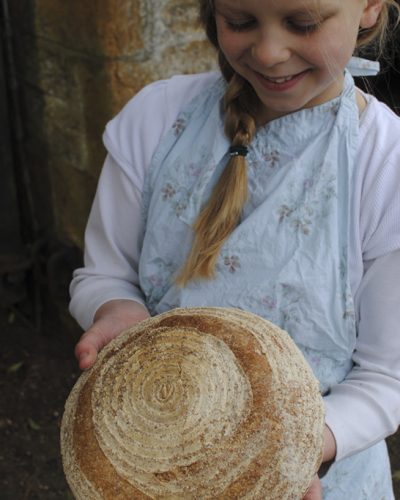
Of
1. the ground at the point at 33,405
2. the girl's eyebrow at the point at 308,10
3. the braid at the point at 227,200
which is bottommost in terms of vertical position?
the ground at the point at 33,405

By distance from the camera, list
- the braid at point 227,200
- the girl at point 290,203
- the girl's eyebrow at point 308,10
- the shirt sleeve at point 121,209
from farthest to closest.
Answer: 1. the shirt sleeve at point 121,209
2. the braid at point 227,200
3. the girl at point 290,203
4. the girl's eyebrow at point 308,10

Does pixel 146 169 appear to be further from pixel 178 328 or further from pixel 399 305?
pixel 399 305

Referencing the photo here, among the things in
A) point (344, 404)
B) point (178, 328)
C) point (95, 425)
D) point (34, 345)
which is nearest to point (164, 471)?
point (95, 425)

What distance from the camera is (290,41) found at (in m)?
1.47

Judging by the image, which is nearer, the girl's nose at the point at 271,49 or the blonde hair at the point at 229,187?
the girl's nose at the point at 271,49

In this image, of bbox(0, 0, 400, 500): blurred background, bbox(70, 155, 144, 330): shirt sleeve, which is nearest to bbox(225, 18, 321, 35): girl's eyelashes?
bbox(70, 155, 144, 330): shirt sleeve

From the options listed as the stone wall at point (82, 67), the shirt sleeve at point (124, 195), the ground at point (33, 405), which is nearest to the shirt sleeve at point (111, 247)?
the shirt sleeve at point (124, 195)

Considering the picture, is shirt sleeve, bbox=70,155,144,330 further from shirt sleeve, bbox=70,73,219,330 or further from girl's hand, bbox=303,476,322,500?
girl's hand, bbox=303,476,322,500

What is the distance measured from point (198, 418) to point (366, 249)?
51cm

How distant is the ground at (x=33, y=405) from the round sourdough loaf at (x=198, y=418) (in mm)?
1772

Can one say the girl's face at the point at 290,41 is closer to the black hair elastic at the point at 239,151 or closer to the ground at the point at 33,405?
the black hair elastic at the point at 239,151

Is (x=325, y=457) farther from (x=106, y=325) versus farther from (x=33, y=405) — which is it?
(x=33, y=405)

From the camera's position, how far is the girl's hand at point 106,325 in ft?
5.05

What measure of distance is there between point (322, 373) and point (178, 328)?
39 centimetres
